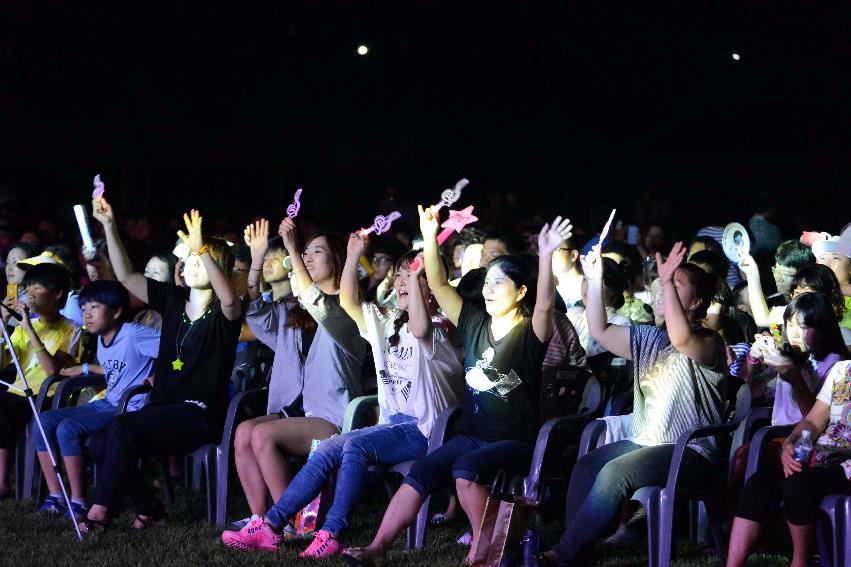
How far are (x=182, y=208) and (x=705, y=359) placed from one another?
12.4 meters

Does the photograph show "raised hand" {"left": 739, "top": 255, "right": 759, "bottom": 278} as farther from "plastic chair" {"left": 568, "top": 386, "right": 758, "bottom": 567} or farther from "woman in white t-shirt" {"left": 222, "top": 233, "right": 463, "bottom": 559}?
"woman in white t-shirt" {"left": 222, "top": 233, "right": 463, "bottom": 559}

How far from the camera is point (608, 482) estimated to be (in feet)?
17.7

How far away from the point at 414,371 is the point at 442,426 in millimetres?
394

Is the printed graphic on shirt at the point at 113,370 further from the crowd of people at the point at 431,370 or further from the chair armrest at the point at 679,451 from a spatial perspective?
the chair armrest at the point at 679,451

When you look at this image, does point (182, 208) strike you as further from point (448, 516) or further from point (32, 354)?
point (448, 516)

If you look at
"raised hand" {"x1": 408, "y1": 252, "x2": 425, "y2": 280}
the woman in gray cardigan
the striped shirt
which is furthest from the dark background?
the striped shirt

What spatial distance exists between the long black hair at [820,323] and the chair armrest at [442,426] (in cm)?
166

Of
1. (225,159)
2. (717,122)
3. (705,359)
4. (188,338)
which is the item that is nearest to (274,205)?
(225,159)

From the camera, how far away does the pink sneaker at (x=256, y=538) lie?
6031mm

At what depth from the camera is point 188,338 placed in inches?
274

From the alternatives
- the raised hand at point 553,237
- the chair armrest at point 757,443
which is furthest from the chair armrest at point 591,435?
the raised hand at point 553,237

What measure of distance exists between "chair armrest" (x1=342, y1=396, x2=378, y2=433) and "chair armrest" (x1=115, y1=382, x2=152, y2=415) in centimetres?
130

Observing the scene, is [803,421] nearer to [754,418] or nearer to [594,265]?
[754,418]

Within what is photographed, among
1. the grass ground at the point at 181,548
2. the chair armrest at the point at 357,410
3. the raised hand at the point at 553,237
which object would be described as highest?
the raised hand at the point at 553,237
